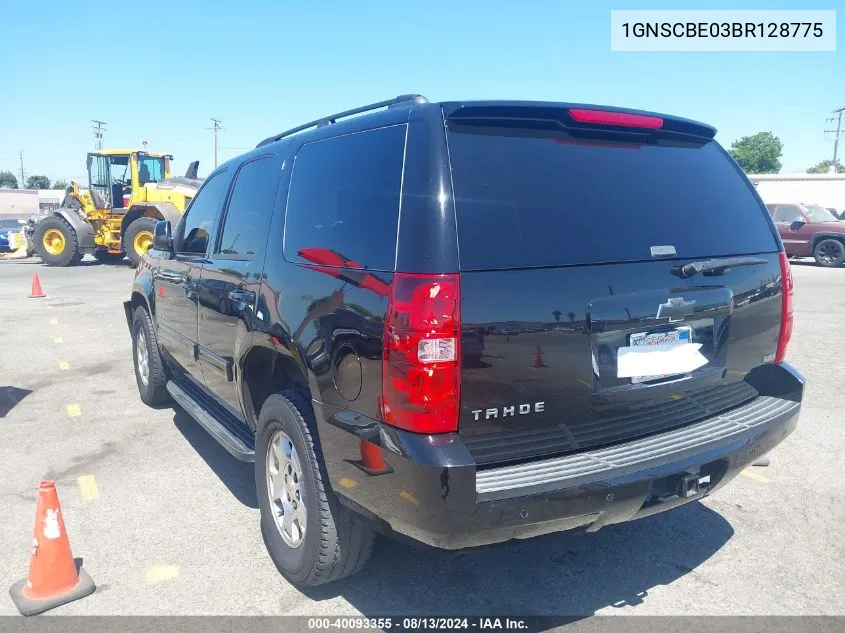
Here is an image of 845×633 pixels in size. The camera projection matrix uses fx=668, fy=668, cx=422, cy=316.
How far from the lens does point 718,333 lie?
2.88 m

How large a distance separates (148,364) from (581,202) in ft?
14.3

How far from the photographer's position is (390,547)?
3.41 m

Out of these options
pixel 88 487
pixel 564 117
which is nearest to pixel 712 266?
pixel 564 117

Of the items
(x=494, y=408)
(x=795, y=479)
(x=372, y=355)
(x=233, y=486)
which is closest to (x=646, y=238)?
(x=494, y=408)

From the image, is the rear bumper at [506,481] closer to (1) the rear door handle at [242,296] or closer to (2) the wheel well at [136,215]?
(1) the rear door handle at [242,296]

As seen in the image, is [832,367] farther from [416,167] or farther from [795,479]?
[416,167]

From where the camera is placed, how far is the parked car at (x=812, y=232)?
19.0 meters

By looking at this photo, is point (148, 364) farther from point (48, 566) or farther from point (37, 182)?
point (37, 182)

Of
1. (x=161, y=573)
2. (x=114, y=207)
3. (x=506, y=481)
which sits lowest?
(x=161, y=573)

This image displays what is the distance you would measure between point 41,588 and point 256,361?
1.37m

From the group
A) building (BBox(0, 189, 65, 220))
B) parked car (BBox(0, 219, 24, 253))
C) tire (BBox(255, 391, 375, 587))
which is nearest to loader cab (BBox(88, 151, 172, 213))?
parked car (BBox(0, 219, 24, 253))

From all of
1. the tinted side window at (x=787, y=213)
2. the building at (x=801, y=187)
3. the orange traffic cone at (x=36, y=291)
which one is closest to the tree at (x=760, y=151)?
the building at (x=801, y=187)

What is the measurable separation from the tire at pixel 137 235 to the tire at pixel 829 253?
1871cm

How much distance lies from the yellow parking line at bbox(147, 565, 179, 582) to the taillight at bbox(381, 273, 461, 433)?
1.67m
